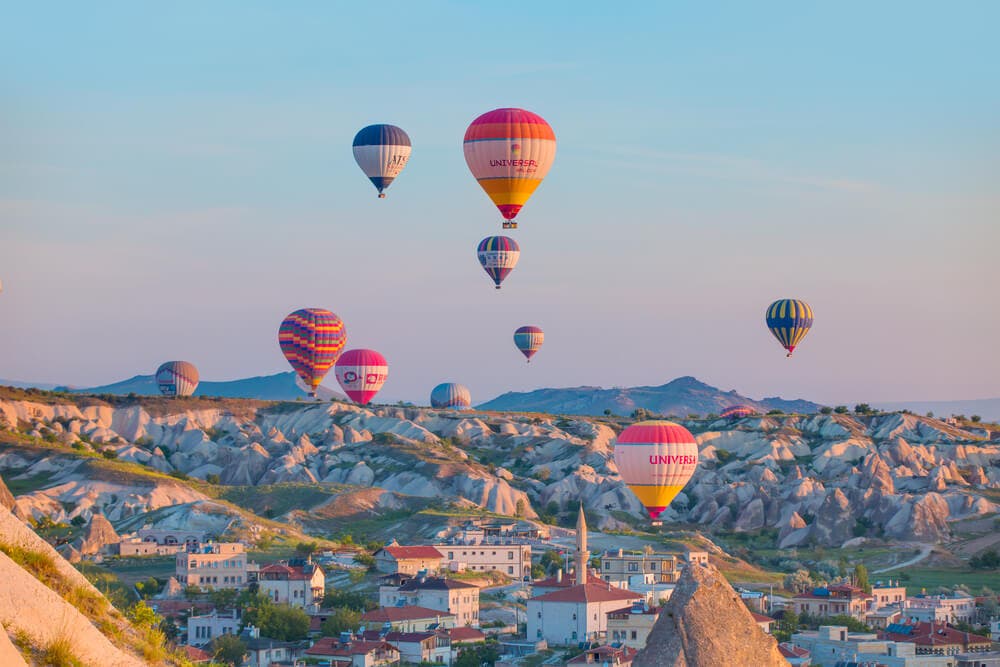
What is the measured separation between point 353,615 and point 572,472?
1975 inches

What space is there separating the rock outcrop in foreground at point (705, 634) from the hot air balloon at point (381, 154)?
8179 centimetres

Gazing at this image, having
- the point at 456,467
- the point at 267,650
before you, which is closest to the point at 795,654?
the point at 267,650

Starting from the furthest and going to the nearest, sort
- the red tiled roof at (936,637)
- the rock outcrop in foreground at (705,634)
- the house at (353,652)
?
the red tiled roof at (936,637) → the house at (353,652) → the rock outcrop in foreground at (705,634)

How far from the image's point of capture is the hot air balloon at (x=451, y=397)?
17075 centimetres

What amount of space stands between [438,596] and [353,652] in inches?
549

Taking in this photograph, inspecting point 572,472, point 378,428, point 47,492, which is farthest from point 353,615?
point 378,428

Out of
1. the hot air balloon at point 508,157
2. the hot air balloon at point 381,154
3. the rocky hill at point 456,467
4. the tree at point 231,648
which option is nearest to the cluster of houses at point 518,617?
the tree at point 231,648

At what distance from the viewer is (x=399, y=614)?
78625mm

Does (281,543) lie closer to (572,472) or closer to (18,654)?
(572,472)

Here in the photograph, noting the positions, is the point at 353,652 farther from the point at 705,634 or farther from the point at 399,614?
the point at 705,634

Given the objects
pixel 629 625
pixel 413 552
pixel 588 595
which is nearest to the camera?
pixel 629 625

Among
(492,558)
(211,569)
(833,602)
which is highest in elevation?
(492,558)

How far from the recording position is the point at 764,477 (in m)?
128

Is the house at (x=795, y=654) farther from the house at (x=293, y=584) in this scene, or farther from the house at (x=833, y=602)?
the house at (x=293, y=584)
